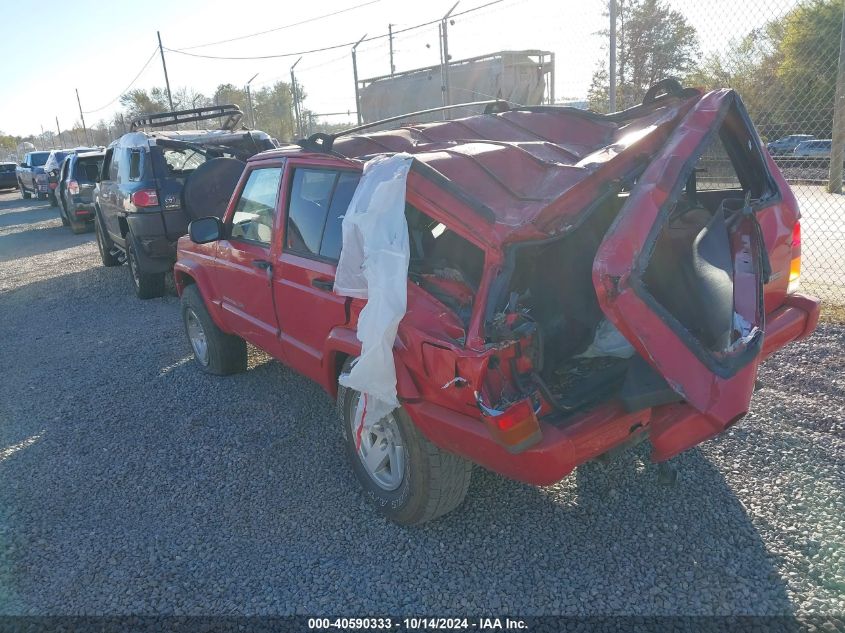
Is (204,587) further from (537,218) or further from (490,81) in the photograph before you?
(490,81)

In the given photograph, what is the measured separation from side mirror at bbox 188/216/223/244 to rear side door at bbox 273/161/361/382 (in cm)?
85

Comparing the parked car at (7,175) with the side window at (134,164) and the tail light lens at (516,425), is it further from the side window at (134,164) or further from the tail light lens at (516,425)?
the tail light lens at (516,425)

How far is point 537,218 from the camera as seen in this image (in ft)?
8.38

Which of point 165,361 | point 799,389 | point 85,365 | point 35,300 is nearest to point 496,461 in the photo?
point 799,389

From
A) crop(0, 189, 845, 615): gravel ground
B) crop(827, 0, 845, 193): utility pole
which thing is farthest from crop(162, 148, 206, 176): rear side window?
crop(827, 0, 845, 193): utility pole

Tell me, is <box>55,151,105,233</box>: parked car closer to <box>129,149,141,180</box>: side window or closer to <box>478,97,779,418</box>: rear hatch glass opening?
<box>129,149,141,180</box>: side window

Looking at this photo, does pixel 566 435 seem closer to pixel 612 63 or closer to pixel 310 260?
pixel 310 260

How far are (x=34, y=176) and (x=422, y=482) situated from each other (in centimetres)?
2888

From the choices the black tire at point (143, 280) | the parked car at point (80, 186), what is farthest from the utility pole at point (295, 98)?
the black tire at point (143, 280)

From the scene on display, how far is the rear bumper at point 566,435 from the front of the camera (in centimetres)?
241

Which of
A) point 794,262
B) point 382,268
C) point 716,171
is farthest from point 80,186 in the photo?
point 794,262

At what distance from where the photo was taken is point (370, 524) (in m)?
3.24

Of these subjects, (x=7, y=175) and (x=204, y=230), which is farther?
(x=7, y=175)

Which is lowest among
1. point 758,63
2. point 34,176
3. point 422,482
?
point 34,176
